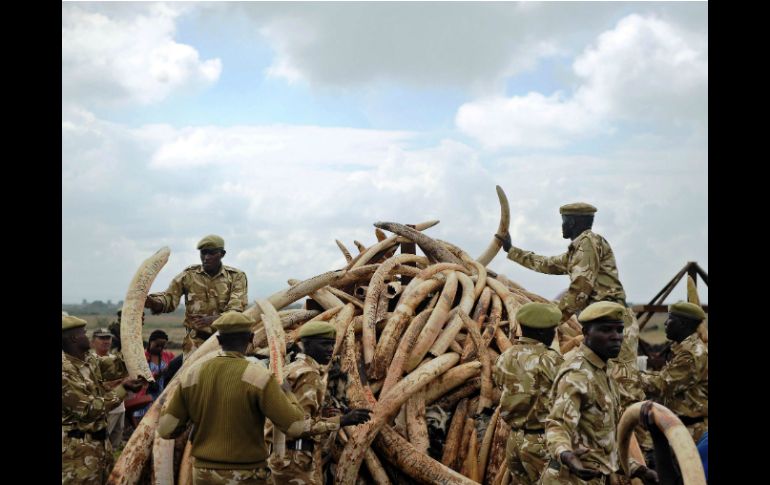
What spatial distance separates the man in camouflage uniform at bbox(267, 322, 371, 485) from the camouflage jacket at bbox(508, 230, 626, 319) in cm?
269

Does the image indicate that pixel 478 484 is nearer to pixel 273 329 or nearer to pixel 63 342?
pixel 273 329

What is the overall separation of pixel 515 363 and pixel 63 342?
154 inches

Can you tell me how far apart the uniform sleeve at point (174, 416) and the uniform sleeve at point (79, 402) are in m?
1.45

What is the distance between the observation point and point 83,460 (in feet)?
24.7

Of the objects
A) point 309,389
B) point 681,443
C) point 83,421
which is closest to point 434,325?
point 309,389

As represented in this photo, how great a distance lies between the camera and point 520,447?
7.02 m

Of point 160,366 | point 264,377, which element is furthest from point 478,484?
A: point 160,366

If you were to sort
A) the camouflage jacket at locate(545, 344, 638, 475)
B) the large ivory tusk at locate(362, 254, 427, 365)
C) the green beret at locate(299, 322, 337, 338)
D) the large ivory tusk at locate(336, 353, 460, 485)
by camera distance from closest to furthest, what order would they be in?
the camouflage jacket at locate(545, 344, 638, 475) < the green beret at locate(299, 322, 337, 338) < the large ivory tusk at locate(336, 353, 460, 485) < the large ivory tusk at locate(362, 254, 427, 365)

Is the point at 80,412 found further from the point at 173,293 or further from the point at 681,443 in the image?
the point at 681,443

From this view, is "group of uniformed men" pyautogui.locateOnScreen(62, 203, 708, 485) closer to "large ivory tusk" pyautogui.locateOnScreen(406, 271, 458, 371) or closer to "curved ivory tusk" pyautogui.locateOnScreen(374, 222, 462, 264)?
"large ivory tusk" pyautogui.locateOnScreen(406, 271, 458, 371)

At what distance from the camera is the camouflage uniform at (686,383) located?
29.6 ft

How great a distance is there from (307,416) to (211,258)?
3845mm

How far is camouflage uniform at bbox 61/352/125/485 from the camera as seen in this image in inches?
286

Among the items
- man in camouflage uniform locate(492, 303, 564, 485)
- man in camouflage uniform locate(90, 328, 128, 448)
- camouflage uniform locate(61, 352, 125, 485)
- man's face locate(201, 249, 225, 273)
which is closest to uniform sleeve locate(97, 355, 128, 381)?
man in camouflage uniform locate(90, 328, 128, 448)
